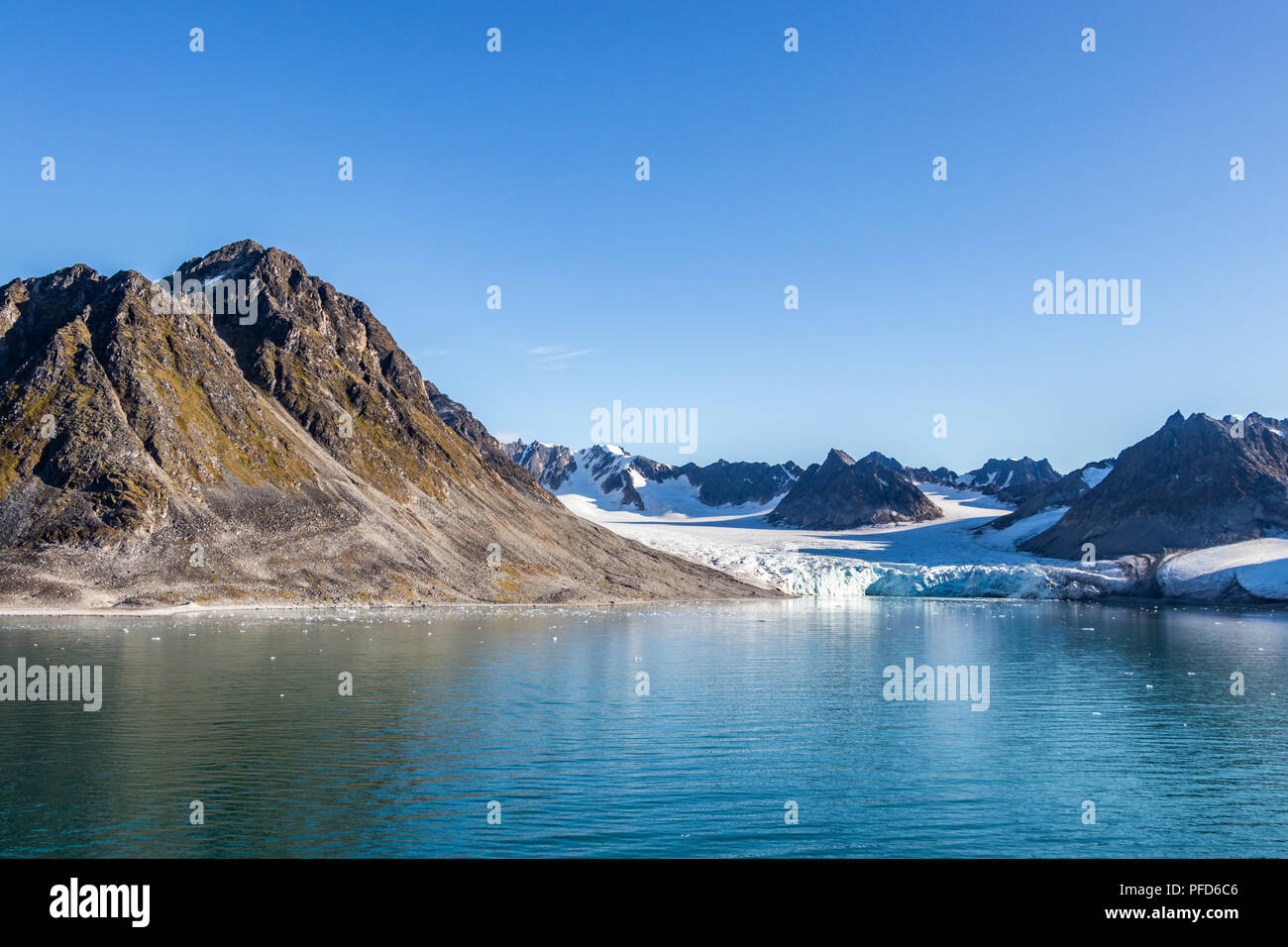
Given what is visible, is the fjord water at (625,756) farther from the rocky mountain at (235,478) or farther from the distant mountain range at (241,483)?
the distant mountain range at (241,483)

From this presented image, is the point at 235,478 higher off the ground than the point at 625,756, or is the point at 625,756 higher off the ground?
the point at 235,478

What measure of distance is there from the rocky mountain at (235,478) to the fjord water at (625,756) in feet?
169

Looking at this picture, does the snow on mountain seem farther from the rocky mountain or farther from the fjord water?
the fjord water

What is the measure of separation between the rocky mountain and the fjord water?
51515mm

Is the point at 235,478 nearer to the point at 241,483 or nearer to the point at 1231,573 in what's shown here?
the point at 241,483

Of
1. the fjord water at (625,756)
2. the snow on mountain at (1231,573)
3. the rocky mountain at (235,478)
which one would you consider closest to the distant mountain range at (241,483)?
the rocky mountain at (235,478)

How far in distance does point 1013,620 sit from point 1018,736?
89328 millimetres

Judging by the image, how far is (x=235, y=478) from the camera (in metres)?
144

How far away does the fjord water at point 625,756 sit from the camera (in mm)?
24969

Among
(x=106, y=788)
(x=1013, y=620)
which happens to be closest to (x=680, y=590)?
(x=1013, y=620)

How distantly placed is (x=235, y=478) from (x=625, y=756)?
417 ft

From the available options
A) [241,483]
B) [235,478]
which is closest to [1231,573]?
[241,483]

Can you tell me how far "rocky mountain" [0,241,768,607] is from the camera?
120688mm
